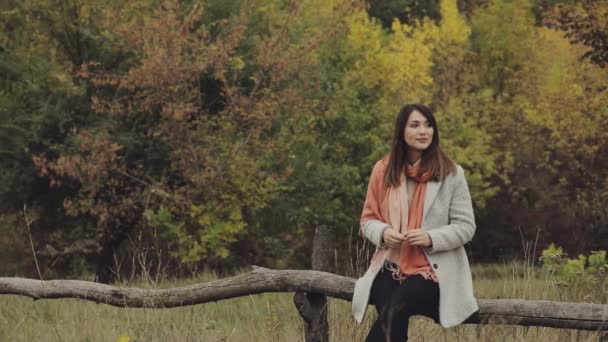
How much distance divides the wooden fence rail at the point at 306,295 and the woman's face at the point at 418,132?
0.83 metres

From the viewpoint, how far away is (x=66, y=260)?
70.4 ft

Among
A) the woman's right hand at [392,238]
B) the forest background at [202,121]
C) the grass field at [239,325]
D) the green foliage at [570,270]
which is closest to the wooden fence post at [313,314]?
the grass field at [239,325]

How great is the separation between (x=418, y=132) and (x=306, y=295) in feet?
3.94

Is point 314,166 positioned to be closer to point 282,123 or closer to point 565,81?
point 282,123

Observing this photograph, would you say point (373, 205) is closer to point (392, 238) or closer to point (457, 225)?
point (392, 238)

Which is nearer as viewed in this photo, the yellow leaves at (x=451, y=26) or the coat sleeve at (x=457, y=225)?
the coat sleeve at (x=457, y=225)

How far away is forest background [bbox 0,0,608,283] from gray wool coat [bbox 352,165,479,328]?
6.58 m

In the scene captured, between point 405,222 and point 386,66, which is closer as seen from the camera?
point 405,222

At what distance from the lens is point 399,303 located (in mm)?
4207

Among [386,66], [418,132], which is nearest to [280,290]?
[418,132]

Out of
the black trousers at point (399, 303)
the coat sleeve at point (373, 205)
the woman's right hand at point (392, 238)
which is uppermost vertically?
the coat sleeve at point (373, 205)

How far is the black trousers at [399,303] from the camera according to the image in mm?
4215

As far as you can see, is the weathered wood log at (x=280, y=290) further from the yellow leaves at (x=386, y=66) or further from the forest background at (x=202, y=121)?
the yellow leaves at (x=386, y=66)

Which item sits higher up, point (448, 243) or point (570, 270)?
point (448, 243)
